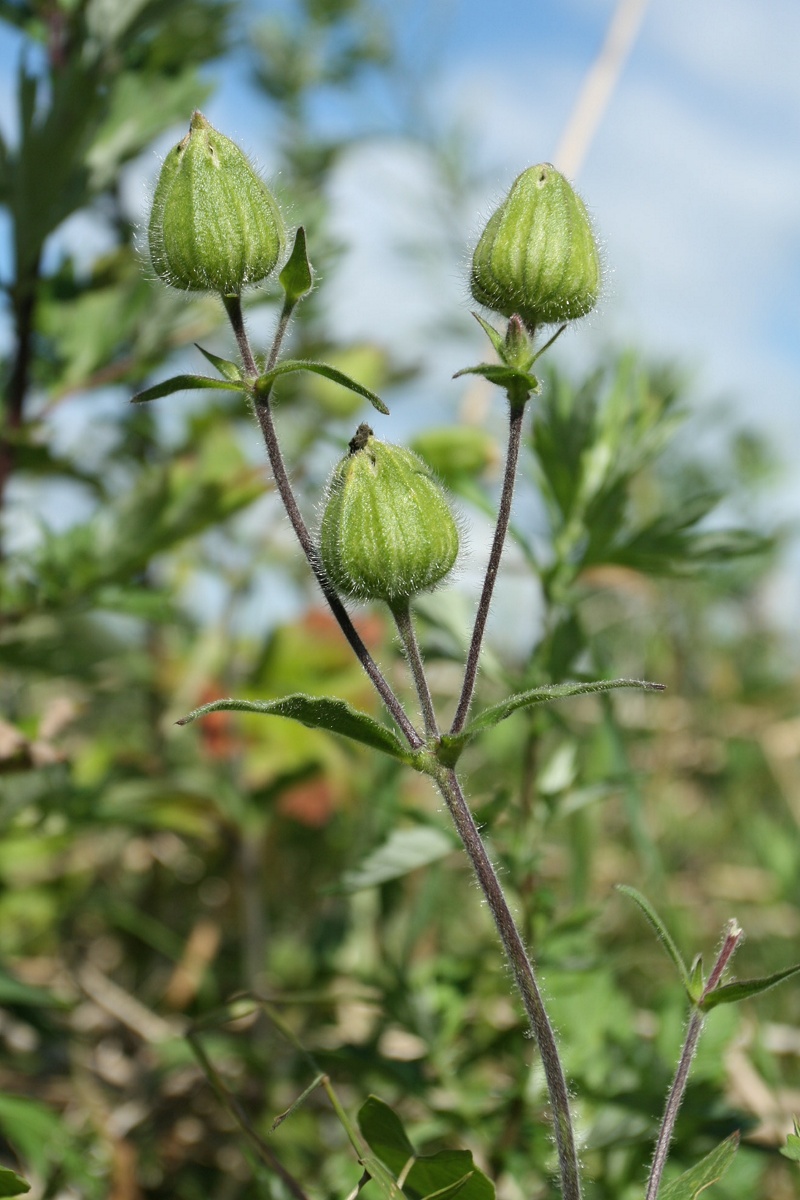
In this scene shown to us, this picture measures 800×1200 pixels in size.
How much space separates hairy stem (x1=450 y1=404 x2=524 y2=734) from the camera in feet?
2.71

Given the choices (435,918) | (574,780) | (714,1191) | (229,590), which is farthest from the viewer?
(229,590)

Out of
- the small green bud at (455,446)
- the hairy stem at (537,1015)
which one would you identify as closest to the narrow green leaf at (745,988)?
the hairy stem at (537,1015)

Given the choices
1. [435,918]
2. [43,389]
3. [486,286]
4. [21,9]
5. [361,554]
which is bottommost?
[435,918]

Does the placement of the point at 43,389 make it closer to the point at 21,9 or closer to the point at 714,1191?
the point at 21,9

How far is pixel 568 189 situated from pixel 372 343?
1.60 meters

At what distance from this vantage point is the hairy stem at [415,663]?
820 mm

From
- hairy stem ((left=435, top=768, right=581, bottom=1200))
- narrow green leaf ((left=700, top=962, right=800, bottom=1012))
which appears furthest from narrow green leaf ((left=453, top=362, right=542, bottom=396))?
narrow green leaf ((left=700, top=962, right=800, bottom=1012))

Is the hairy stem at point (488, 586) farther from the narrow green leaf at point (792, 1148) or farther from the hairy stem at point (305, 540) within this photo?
the narrow green leaf at point (792, 1148)

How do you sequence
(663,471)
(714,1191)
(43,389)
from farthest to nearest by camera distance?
1. (663,471)
2. (43,389)
3. (714,1191)

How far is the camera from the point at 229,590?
2334mm

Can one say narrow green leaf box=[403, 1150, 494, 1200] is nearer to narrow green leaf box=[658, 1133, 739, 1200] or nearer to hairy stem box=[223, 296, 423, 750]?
narrow green leaf box=[658, 1133, 739, 1200]

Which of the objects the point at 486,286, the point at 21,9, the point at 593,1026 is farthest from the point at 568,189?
the point at 21,9

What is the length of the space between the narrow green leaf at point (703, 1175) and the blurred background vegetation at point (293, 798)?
0.31 m

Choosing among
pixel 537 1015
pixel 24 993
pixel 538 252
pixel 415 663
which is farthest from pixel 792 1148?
pixel 24 993
